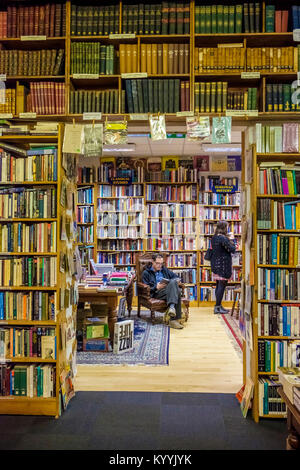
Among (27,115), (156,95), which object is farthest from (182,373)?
(27,115)

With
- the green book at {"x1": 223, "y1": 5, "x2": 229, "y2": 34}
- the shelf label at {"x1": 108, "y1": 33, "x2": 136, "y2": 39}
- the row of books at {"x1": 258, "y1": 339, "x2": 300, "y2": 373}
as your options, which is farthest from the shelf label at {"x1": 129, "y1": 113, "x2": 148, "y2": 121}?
the row of books at {"x1": 258, "y1": 339, "x2": 300, "y2": 373}

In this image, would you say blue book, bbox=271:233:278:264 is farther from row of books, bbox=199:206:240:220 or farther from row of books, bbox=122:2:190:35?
row of books, bbox=199:206:240:220

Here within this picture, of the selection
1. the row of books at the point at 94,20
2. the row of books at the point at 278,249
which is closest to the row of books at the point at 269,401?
the row of books at the point at 278,249

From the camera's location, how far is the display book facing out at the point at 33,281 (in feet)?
9.34

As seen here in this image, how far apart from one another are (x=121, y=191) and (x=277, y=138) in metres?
4.57

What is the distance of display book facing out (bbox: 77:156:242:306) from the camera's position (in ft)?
23.4

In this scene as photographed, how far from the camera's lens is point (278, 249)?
2.87m

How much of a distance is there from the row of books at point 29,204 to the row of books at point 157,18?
1470 millimetres

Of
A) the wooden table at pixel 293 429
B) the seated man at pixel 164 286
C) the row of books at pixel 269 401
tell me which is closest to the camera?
the wooden table at pixel 293 429

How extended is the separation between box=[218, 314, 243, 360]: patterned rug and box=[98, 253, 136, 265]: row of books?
2.04 metres

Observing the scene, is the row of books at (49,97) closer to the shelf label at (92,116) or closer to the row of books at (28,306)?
the shelf label at (92,116)

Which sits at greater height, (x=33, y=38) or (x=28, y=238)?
(x=33, y=38)

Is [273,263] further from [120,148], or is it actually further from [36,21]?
[120,148]
